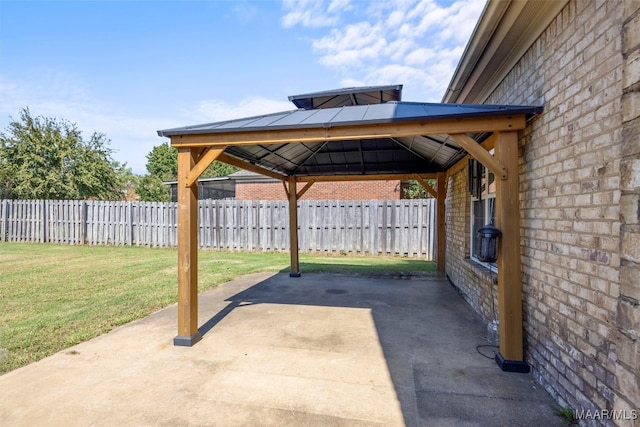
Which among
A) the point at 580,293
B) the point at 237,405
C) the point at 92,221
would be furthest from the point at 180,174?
the point at 92,221

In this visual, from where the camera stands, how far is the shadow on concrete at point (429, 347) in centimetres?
265

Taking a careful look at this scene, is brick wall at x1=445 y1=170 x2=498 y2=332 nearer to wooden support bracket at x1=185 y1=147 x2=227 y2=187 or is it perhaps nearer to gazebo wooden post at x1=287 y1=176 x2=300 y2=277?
gazebo wooden post at x1=287 y1=176 x2=300 y2=277

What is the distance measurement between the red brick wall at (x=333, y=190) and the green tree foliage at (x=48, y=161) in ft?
28.8

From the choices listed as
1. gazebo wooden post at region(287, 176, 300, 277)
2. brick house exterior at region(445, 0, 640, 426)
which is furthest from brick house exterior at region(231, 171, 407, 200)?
brick house exterior at region(445, 0, 640, 426)

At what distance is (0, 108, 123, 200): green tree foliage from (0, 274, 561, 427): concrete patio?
16.8 m

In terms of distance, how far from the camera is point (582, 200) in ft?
8.24

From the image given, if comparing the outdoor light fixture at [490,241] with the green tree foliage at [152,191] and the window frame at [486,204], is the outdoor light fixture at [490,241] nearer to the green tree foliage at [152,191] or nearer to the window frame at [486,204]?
the window frame at [486,204]

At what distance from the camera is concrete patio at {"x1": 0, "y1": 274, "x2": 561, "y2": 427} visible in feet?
8.56

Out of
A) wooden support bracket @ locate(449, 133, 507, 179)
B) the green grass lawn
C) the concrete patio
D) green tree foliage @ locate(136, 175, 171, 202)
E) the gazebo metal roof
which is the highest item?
the gazebo metal roof

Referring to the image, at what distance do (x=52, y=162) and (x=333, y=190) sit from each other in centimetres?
1545

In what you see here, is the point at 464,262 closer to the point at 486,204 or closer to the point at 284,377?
the point at 486,204

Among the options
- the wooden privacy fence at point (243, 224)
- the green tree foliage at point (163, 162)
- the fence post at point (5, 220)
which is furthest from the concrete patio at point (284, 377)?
the green tree foliage at point (163, 162)

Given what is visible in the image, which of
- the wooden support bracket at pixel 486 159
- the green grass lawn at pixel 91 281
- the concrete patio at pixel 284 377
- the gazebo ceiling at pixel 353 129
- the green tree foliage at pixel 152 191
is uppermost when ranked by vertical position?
the green tree foliage at pixel 152 191
